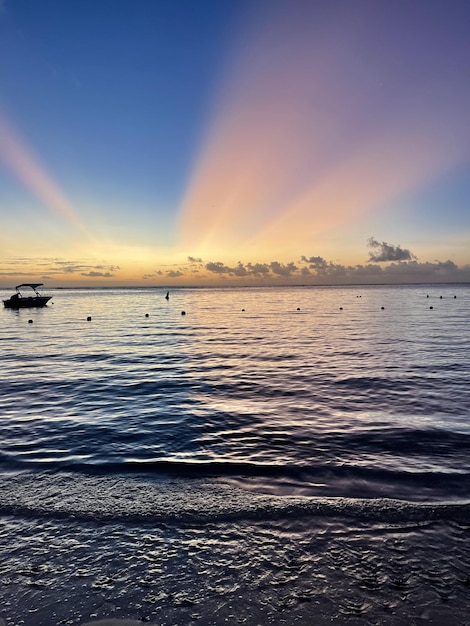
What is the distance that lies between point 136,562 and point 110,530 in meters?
1.17

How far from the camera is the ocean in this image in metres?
5.46

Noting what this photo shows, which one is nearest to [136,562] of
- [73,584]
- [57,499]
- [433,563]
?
[73,584]

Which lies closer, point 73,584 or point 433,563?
point 73,584

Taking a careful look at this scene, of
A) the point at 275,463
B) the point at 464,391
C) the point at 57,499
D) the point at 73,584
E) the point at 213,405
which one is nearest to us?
the point at 73,584

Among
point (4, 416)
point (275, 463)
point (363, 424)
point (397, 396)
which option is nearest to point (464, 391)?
point (397, 396)

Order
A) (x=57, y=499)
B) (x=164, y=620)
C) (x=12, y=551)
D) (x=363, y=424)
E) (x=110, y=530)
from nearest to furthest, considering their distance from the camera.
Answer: (x=164, y=620) < (x=12, y=551) < (x=110, y=530) < (x=57, y=499) < (x=363, y=424)

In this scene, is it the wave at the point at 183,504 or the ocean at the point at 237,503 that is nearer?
the ocean at the point at 237,503

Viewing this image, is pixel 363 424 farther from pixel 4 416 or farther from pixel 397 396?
pixel 4 416

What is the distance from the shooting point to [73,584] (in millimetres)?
5785

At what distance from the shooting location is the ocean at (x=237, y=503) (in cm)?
546

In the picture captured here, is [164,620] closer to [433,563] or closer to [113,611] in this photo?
[113,611]

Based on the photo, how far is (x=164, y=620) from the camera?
16.8 ft

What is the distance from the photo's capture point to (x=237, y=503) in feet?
27.1

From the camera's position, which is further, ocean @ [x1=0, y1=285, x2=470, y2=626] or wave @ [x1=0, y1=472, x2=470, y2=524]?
wave @ [x1=0, y1=472, x2=470, y2=524]
